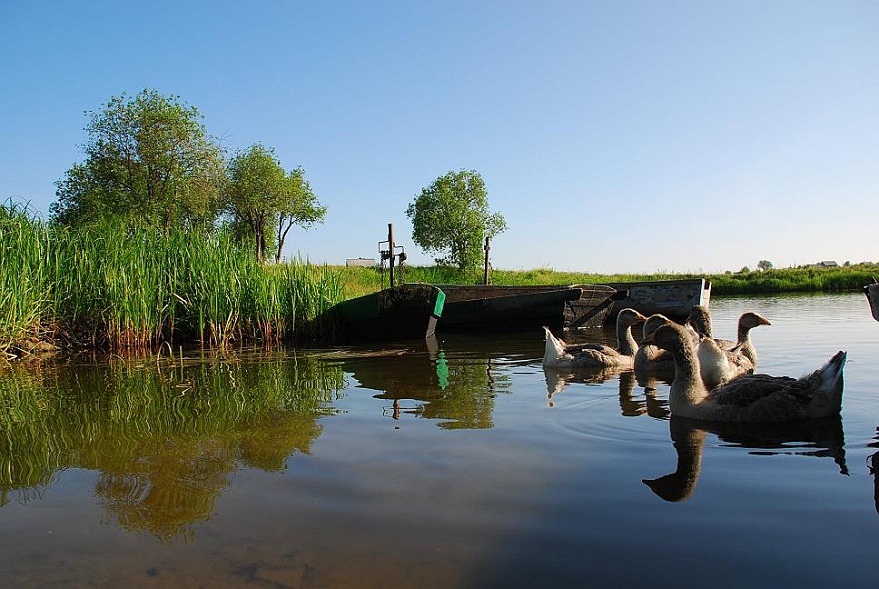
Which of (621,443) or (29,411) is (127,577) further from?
(29,411)

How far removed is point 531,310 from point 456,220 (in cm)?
3618

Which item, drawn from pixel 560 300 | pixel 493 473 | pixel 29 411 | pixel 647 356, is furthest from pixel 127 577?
pixel 560 300

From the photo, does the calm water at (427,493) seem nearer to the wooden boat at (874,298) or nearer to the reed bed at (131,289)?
the wooden boat at (874,298)

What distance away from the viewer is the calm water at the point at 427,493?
280 centimetres

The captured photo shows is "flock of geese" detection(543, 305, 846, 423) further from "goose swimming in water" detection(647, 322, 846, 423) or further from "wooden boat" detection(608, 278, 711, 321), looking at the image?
"wooden boat" detection(608, 278, 711, 321)

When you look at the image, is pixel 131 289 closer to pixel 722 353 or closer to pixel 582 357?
pixel 582 357

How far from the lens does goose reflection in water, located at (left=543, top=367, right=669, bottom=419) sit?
625cm

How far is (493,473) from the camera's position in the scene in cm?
411

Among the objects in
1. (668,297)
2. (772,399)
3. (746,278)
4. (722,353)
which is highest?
(746,278)

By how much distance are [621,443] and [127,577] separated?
3406 mm

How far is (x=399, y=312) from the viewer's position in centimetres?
1593

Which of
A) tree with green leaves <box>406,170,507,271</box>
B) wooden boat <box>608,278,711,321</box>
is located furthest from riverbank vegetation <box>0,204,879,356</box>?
tree with green leaves <box>406,170,507,271</box>

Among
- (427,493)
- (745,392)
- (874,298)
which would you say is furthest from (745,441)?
(427,493)

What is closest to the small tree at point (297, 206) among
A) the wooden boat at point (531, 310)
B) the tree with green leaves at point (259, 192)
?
the tree with green leaves at point (259, 192)
